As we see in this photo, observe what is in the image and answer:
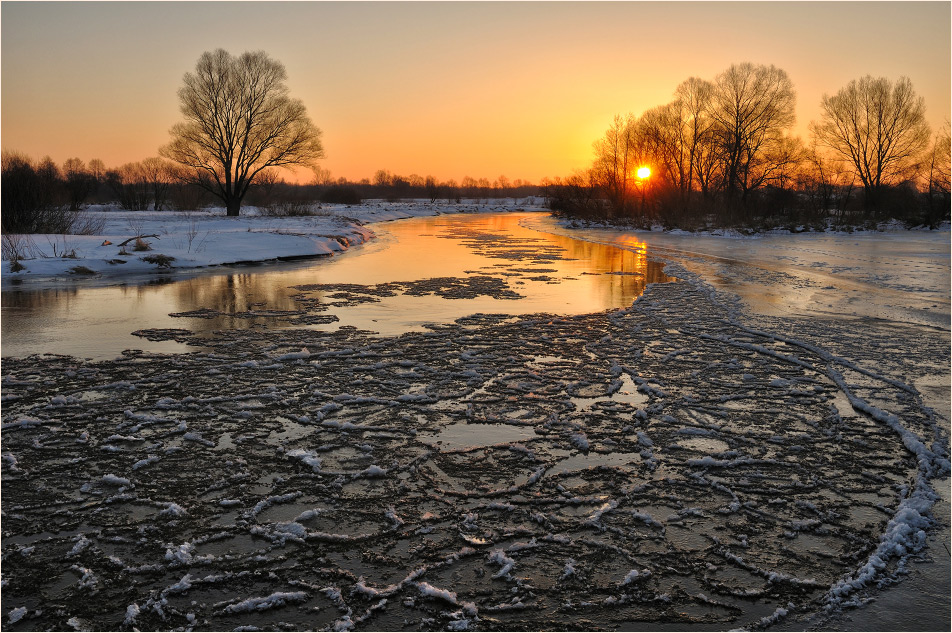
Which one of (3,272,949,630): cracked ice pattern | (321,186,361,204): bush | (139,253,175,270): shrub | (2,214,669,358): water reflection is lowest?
(3,272,949,630): cracked ice pattern

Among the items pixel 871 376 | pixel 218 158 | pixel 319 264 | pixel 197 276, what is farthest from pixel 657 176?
pixel 871 376

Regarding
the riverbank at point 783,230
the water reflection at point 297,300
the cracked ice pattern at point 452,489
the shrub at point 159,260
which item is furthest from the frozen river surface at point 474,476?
the riverbank at point 783,230

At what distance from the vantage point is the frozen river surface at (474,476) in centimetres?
301

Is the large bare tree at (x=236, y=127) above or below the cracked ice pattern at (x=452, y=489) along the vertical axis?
above

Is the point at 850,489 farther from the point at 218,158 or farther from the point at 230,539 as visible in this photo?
the point at 218,158

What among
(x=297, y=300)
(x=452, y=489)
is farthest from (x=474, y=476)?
(x=297, y=300)

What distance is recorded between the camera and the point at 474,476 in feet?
14.2

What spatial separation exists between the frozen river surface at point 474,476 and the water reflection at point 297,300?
251 mm

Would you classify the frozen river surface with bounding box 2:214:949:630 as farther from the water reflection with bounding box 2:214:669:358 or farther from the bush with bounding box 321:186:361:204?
the bush with bounding box 321:186:361:204

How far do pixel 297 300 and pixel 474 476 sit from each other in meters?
8.29

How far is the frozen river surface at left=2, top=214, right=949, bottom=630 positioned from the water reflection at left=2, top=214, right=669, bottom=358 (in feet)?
→ 0.82

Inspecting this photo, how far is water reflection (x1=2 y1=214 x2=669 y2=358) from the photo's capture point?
9.04m

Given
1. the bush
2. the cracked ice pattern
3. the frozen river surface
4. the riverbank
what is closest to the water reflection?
the frozen river surface

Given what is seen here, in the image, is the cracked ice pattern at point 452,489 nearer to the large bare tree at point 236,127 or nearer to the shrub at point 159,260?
the shrub at point 159,260
